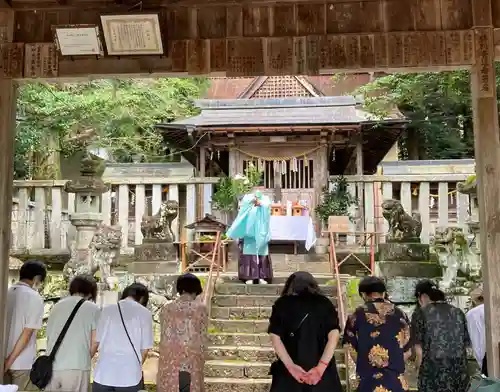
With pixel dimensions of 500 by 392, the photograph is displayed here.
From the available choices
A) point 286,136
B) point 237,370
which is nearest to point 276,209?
point 286,136

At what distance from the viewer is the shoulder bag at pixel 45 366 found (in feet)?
13.5

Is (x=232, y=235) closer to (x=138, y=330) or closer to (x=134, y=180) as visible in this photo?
(x=134, y=180)

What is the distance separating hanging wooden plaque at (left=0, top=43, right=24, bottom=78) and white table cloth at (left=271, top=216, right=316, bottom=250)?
28.2ft

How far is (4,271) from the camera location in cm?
461

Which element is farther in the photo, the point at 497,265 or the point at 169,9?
the point at 169,9

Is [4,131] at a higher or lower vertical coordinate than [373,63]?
lower

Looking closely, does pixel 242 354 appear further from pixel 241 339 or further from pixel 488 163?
pixel 488 163

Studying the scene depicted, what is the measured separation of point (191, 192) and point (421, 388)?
8617 mm

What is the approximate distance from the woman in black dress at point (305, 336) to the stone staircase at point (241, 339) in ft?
11.3

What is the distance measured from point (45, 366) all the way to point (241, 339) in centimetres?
448

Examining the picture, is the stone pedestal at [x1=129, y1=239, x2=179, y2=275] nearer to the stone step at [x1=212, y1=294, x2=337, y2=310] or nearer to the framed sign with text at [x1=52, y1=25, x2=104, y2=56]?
the stone step at [x1=212, y1=294, x2=337, y2=310]

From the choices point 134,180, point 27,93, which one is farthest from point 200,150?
point 27,93

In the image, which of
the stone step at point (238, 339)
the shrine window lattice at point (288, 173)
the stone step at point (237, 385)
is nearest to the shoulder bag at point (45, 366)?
the stone step at point (237, 385)

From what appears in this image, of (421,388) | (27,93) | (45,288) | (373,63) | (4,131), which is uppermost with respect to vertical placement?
(27,93)
